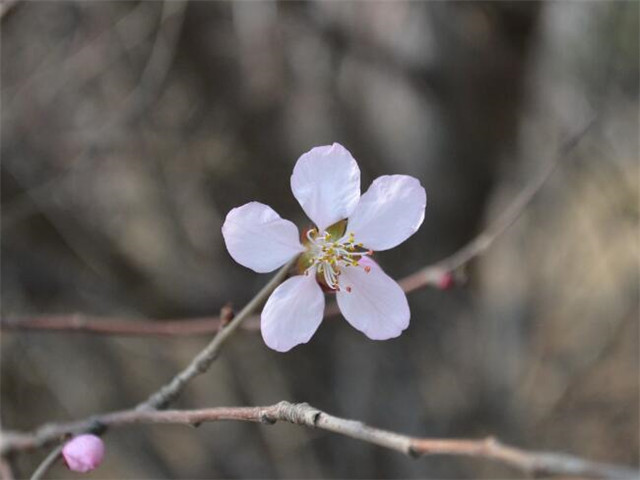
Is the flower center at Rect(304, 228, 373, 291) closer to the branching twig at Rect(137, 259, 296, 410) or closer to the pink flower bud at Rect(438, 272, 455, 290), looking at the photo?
the branching twig at Rect(137, 259, 296, 410)

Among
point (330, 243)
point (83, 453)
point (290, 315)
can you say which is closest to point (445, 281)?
point (330, 243)

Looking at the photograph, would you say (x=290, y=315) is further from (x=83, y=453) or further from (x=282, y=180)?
(x=282, y=180)

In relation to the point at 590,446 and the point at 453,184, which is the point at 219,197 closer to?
the point at 453,184

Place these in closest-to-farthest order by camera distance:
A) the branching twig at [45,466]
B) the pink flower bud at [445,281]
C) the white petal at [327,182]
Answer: the branching twig at [45,466] < the white petal at [327,182] < the pink flower bud at [445,281]

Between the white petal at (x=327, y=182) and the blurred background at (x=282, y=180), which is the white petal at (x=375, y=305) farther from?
the blurred background at (x=282, y=180)

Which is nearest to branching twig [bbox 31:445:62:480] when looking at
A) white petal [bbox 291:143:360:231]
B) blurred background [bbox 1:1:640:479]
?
white petal [bbox 291:143:360:231]

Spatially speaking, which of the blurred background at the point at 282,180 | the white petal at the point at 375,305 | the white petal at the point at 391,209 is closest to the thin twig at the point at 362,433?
the white petal at the point at 375,305
